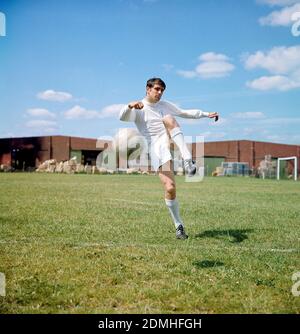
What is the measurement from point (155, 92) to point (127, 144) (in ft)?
160

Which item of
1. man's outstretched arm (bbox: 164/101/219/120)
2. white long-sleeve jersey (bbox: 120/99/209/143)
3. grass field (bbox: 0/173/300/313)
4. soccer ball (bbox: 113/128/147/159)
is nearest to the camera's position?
grass field (bbox: 0/173/300/313)

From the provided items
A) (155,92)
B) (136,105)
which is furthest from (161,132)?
(136,105)

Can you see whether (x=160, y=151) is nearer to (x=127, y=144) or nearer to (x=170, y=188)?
(x=170, y=188)

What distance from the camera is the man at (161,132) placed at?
6.53 metres

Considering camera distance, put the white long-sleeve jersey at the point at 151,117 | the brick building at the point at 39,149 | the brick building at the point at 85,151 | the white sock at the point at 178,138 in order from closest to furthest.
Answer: the white long-sleeve jersey at the point at 151,117
the white sock at the point at 178,138
the brick building at the point at 39,149
the brick building at the point at 85,151

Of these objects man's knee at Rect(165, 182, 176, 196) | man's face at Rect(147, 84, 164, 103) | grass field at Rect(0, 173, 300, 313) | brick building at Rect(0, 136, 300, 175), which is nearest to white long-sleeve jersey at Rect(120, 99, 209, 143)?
man's face at Rect(147, 84, 164, 103)

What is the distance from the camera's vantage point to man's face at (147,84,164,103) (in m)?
6.49

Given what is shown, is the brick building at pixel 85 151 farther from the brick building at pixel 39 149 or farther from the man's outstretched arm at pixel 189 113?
the man's outstretched arm at pixel 189 113

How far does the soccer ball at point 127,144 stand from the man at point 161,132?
148 ft

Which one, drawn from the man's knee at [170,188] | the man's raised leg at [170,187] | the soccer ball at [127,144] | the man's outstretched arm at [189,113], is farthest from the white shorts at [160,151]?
the soccer ball at [127,144]

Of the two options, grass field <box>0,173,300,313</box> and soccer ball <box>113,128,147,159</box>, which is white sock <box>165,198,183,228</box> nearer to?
grass field <box>0,173,300,313</box>
